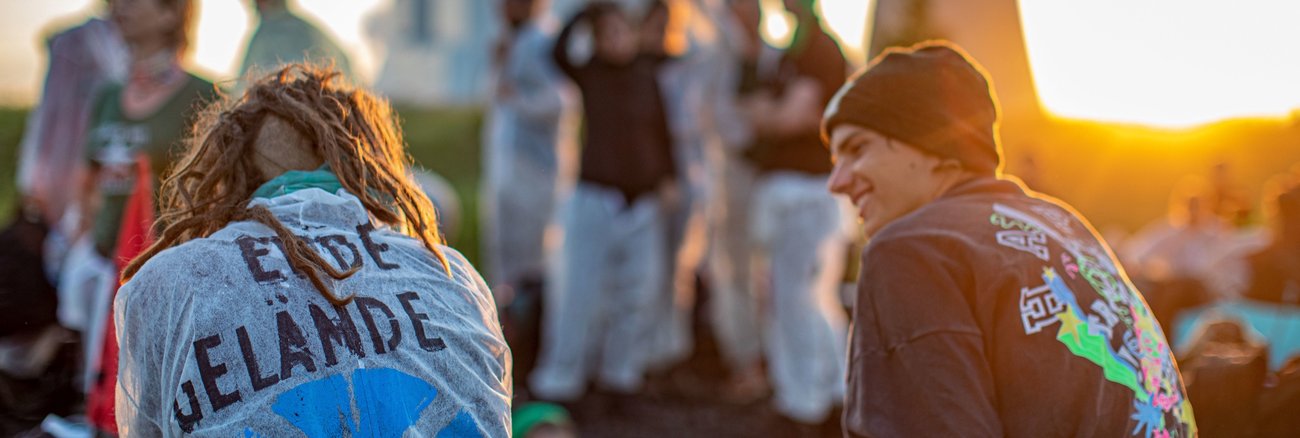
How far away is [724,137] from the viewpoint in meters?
7.13

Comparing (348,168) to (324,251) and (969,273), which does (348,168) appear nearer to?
(324,251)

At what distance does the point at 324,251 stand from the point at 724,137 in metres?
5.14

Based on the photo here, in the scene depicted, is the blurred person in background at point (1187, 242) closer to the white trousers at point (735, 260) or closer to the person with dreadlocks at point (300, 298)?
the white trousers at point (735, 260)

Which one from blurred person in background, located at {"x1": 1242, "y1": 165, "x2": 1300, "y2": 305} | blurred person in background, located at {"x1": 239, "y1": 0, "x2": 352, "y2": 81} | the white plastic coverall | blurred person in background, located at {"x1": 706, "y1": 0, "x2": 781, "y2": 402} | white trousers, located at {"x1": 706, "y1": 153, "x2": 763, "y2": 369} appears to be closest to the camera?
the white plastic coverall

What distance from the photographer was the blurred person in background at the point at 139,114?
14.7ft

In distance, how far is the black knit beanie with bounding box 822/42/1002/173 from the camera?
2.40 meters

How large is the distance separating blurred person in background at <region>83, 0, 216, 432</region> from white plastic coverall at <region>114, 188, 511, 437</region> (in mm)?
2457

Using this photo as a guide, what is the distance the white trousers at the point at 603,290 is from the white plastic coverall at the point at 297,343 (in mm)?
4220

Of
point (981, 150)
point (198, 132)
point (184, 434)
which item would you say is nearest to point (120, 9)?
point (198, 132)

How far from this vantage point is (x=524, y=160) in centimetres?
801

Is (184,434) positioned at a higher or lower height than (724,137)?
higher

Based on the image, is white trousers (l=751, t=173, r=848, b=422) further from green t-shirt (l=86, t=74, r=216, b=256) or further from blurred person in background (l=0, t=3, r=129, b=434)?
blurred person in background (l=0, t=3, r=129, b=434)

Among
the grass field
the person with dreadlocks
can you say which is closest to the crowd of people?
the person with dreadlocks

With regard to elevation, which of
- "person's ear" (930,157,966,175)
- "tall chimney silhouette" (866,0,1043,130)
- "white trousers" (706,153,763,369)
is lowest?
"white trousers" (706,153,763,369)
